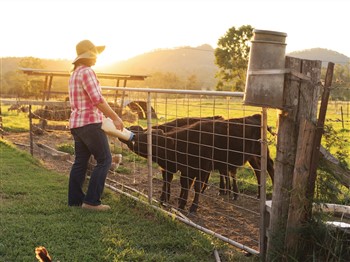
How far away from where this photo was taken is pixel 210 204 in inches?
272

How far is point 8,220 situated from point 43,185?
1.90 m

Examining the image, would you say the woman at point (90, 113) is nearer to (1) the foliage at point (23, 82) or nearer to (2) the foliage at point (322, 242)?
(2) the foliage at point (322, 242)

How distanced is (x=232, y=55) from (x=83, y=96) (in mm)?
55455

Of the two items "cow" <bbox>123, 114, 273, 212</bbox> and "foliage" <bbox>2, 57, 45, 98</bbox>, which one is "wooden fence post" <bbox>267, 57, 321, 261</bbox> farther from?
"foliage" <bbox>2, 57, 45, 98</bbox>

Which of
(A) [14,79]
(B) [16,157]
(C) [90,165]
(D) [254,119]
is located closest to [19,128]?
(B) [16,157]

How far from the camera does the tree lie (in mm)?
58688

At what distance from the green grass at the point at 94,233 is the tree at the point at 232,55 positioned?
5262 centimetres

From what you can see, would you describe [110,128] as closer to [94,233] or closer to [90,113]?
[90,113]

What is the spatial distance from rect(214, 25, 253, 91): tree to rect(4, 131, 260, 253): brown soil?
48191mm

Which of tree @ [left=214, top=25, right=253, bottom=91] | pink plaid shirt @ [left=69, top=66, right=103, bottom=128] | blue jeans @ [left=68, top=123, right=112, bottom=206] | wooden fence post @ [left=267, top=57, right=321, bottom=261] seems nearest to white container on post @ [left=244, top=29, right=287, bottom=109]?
wooden fence post @ [left=267, top=57, right=321, bottom=261]

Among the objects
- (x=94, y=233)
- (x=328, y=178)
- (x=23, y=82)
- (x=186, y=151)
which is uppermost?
(x=328, y=178)

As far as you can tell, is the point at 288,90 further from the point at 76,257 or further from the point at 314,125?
the point at 76,257

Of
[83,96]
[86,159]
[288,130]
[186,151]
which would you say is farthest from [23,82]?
[288,130]

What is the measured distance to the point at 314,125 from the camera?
3727 mm
